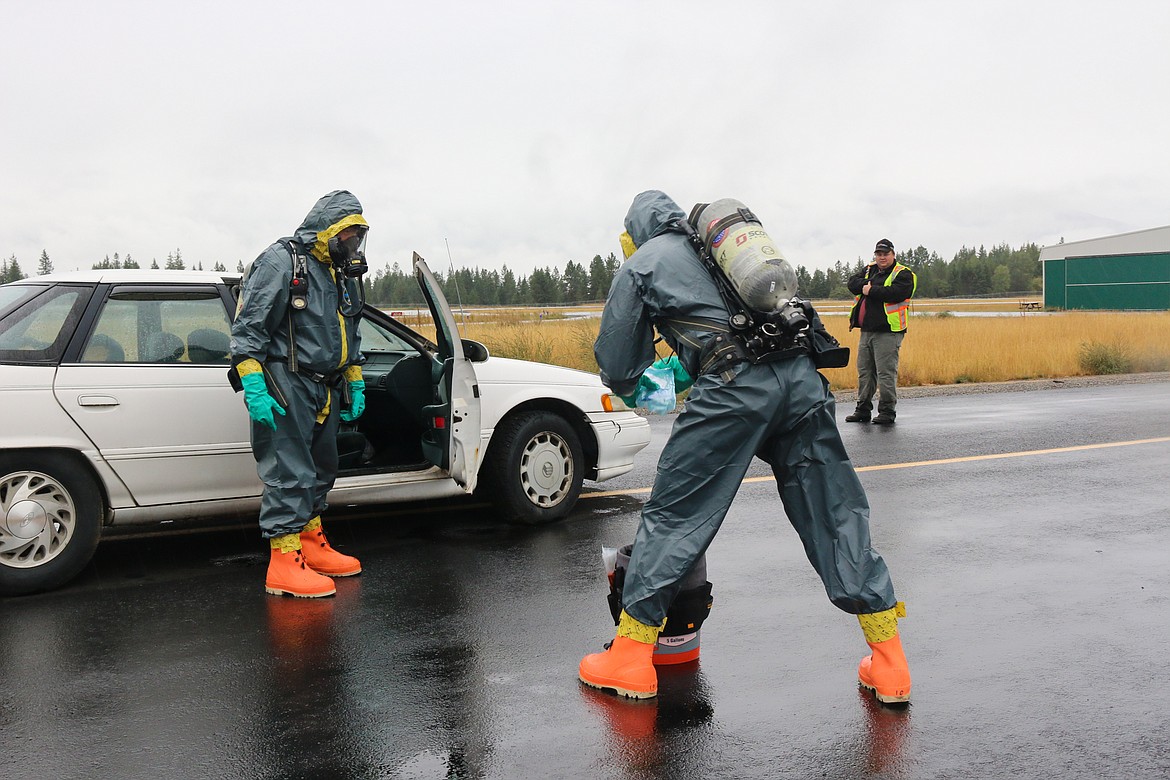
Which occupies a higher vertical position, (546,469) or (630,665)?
(546,469)

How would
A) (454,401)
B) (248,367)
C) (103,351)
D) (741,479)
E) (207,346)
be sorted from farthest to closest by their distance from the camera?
(454,401) < (207,346) < (103,351) < (248,367) < (741,479)

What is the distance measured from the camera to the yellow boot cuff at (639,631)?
394 centimetres

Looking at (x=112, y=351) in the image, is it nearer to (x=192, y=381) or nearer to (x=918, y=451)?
(x=192, y=381)

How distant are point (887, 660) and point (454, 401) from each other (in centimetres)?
293

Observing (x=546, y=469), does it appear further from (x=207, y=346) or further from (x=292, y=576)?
(x=207, y=346)

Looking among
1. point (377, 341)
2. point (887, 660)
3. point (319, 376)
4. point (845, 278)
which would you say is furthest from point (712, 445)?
point (845, 278)

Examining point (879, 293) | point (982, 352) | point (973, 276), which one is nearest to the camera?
point (879, 293)

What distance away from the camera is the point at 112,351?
18.0 ft

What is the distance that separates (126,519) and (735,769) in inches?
143

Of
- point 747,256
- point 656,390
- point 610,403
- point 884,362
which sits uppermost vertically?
point 747,256

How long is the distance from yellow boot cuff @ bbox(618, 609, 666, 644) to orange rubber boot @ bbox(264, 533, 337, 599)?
6.24 ft

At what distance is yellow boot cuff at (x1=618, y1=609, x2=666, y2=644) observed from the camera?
3941 mm

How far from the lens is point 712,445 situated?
151 inches

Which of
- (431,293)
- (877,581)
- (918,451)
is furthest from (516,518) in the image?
(918,451)
